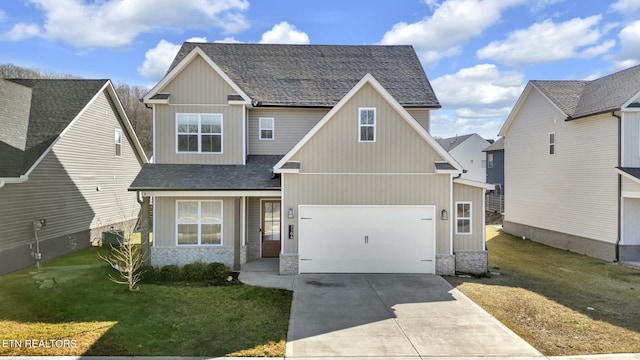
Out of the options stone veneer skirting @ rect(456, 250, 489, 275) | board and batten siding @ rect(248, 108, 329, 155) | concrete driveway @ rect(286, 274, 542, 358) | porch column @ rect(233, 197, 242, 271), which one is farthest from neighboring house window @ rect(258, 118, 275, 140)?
stone veneer skirting @ rect(456, 250, 489, 275)

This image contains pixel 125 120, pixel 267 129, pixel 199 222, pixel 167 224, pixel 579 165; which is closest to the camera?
pixel 167 224

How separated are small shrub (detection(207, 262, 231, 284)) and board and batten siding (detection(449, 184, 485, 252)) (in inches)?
322

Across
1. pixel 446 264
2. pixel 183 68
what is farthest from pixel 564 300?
pixel 183 68

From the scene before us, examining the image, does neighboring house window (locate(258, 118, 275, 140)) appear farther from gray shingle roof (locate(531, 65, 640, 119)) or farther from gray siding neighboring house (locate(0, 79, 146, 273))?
gray shingle roof (locate(531, 65, 640, 119))

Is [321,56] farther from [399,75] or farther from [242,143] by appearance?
[242,143]

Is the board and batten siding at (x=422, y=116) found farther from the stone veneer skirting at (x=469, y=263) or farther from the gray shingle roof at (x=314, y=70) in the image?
the stone veneer skirting at (x=469, y=263)

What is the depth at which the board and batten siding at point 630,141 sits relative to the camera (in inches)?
609

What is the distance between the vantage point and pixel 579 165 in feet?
58.3

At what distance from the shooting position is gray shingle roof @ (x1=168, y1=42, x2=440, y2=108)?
16.6 m

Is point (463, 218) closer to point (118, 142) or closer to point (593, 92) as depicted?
point (593, 92)

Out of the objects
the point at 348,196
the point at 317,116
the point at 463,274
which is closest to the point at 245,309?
the point at 348,196

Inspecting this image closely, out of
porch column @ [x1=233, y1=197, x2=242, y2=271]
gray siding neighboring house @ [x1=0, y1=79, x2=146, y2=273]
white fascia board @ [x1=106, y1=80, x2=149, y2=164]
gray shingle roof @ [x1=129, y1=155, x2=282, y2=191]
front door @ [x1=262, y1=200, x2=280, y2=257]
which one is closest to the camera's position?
gray shingle roof @ [x1=129, y1=155, x2=282, y2=191]

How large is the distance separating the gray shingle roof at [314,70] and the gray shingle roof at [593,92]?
22.6 ft

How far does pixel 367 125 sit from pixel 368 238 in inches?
156
